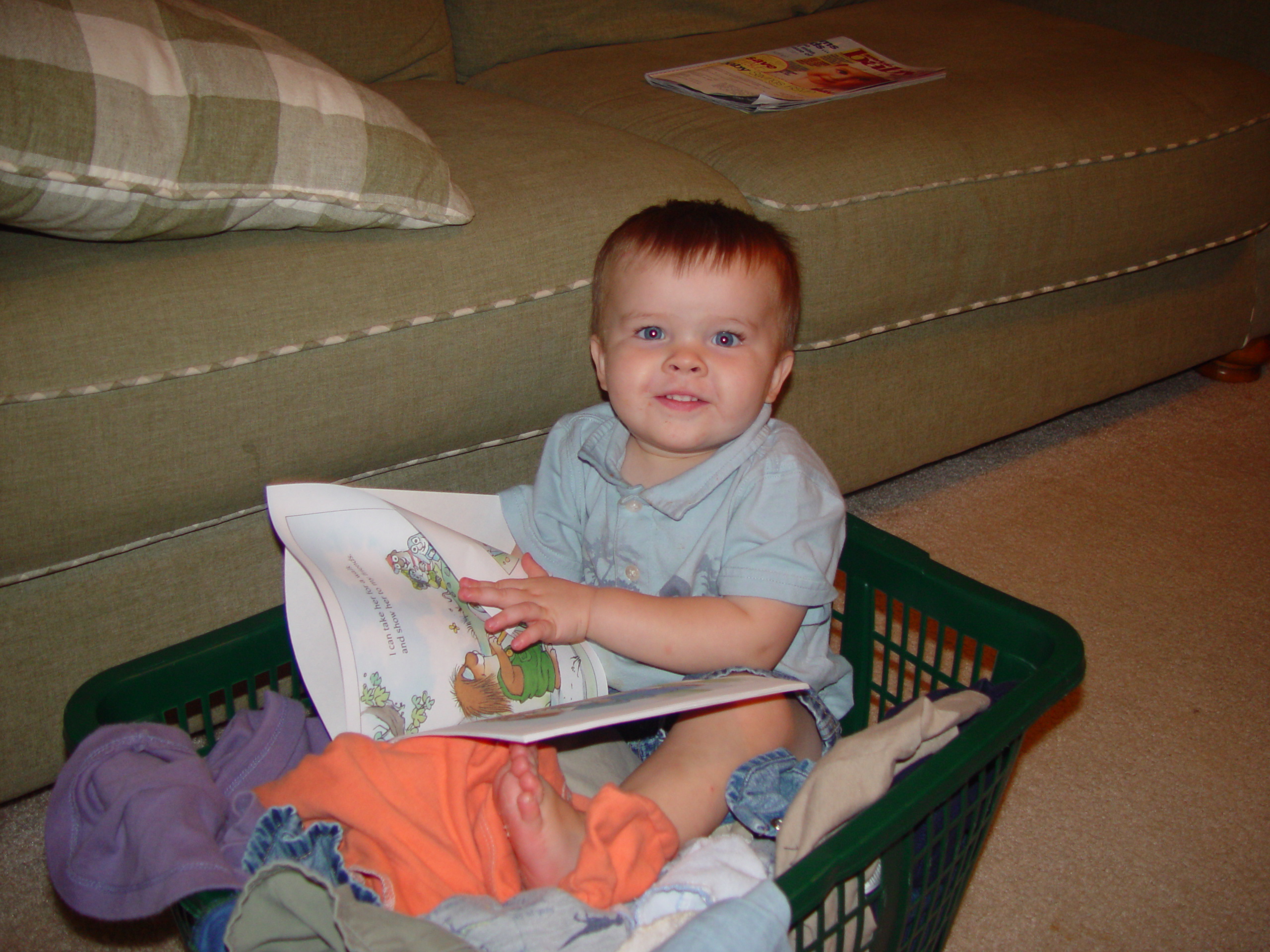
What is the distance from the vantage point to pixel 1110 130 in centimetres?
122

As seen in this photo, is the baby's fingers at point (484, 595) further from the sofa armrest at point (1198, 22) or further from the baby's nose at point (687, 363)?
the sofa armrest at point (1198, 22)

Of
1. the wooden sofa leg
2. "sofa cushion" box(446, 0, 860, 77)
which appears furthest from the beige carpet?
"sofa cushion" box(446, 0, 860, 77)

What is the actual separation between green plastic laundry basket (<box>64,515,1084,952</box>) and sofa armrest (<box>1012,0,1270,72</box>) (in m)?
1.17

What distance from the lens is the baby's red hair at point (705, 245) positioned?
2.56ft

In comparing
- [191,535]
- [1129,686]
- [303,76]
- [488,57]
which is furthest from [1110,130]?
[191,535]

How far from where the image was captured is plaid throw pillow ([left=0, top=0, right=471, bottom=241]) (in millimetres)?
697

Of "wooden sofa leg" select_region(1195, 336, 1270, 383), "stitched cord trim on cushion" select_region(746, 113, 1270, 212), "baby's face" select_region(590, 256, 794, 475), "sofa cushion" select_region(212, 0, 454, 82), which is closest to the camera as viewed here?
"baby's face" select_region(590, 256, 794, 475)

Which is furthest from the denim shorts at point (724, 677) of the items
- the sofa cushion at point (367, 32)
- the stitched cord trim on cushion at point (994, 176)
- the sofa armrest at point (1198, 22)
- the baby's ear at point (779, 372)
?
the sofa armrest at point (1198, 22)

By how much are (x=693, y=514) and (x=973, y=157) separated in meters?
0.57

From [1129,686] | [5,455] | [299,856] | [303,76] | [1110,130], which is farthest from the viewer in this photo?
[1110,130]

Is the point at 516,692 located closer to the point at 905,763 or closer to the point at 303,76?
the point at 905,763

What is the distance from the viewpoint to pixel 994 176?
1.13 m

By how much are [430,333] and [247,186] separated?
17cm

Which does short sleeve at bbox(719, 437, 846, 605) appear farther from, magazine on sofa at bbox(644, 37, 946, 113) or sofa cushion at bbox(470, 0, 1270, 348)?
magazine on sofa at bbox(644, 37, 946, 113)
